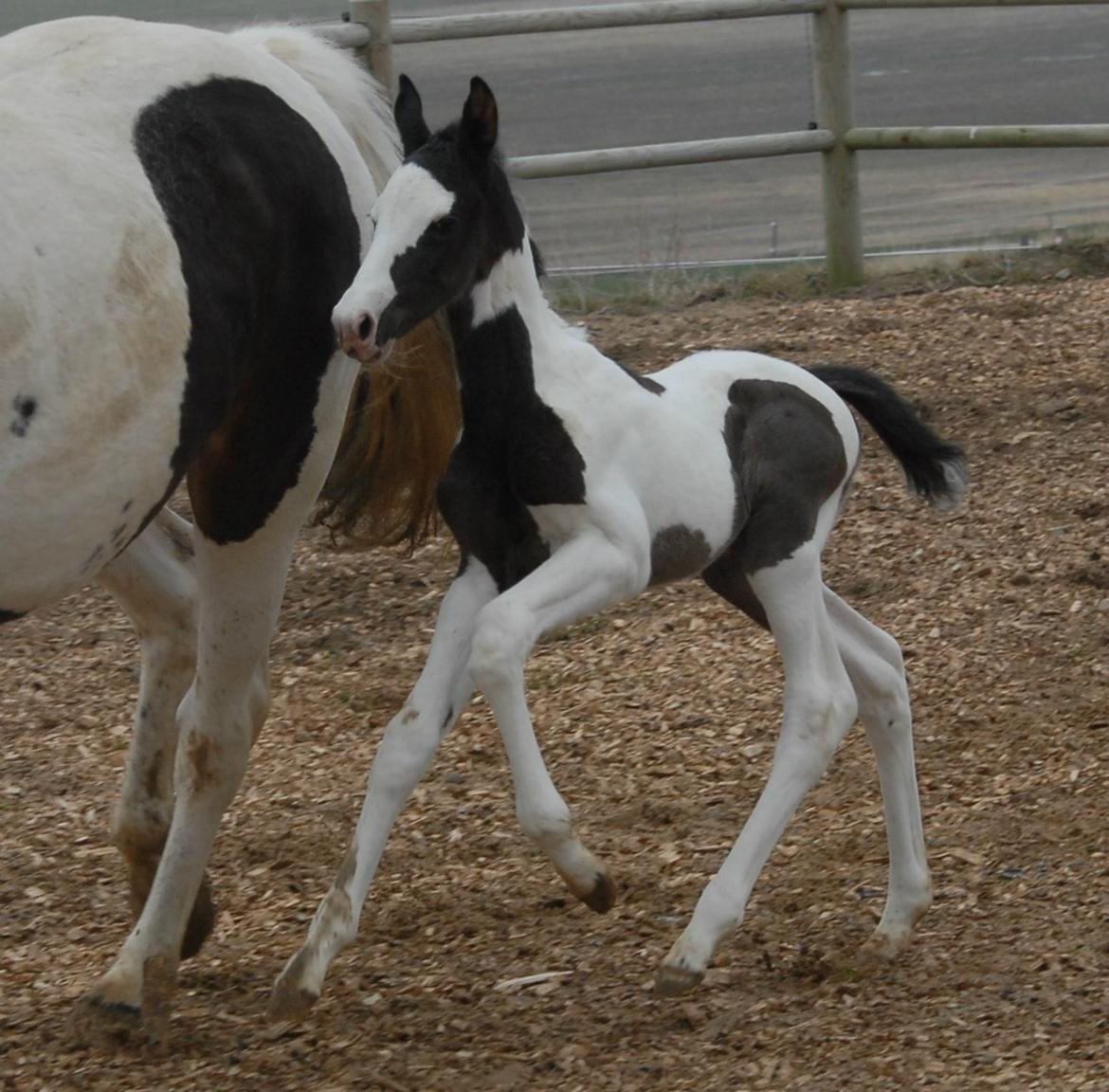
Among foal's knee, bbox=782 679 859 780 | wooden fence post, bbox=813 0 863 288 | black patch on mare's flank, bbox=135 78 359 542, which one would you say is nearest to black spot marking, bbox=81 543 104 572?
black patch on mare's flank, bbox=135 78 359 542

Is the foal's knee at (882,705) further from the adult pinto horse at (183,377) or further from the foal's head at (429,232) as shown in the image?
the foal's head at (429,232)

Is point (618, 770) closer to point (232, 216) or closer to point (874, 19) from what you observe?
point (232, 216)

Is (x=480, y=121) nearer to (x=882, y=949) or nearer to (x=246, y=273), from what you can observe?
(x=246, y=273)

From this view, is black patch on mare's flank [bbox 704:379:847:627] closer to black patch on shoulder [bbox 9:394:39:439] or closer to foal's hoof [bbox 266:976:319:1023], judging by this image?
foal's hoof [bbox 266:976:319:1023]

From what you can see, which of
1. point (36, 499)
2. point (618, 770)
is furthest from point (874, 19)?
point (36, 499)

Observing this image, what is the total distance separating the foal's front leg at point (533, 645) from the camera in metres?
3.00

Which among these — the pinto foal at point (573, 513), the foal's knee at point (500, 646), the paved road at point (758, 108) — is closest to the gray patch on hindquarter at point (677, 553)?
the pinto foal at point (573, 513)

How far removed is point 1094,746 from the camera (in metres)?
4.38

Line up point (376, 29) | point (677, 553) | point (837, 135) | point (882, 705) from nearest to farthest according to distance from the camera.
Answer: point (677, 553) → point (882, 705) → point (376, 29) → point (837, 135)

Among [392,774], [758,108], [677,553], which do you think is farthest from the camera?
[758,108]

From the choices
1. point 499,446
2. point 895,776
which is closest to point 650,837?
point 895,776

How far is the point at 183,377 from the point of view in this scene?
3.16 metres

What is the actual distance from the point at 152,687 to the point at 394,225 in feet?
4.08

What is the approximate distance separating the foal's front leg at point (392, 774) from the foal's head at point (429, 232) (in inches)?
18.6
